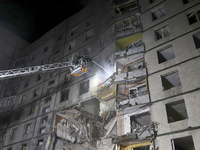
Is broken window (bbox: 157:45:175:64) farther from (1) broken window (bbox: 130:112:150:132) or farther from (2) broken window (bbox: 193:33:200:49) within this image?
(1) broken window (bbox: 130:112:150:132)

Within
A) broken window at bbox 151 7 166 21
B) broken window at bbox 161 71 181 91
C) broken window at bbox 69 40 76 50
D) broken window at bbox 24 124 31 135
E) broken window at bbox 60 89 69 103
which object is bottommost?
broken window at bbox 24 124 31 135

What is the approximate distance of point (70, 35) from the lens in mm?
42625

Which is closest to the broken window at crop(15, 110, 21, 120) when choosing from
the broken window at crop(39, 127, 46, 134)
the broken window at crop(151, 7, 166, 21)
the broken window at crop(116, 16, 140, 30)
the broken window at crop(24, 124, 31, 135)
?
the broken window at crop(24, 124, 31, 135)

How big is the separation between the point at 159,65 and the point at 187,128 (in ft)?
27.8

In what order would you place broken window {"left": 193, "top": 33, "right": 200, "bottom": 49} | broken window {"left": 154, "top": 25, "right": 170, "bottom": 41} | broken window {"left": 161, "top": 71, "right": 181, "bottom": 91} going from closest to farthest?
broken window {"left": 161, "top": 71, "right": 181, "bottom": 91} < broken window {"left": 193, "top": 33, "right": 200, "bottom": 49} < broken window {"left": 154, "top": 25, "right": 170, "bottom": 41}

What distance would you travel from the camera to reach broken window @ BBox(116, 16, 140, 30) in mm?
30587

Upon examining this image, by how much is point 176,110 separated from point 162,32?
34.9 ft

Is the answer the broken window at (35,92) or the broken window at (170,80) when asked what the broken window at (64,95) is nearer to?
the broken window at (35,92)

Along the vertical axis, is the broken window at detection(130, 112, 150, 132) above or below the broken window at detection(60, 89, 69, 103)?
below

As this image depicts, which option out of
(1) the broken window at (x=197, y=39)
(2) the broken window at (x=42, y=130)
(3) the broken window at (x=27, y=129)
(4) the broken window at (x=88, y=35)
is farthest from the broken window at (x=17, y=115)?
(1) the broken window at (x=197, y=39)

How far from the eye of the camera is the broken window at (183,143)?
17942 mm

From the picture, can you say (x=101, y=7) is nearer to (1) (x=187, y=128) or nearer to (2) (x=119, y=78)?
(2) (x=119, y=78)

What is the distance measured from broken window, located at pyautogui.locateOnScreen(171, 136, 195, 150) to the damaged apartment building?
0.09 m

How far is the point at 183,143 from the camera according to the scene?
1919cm
